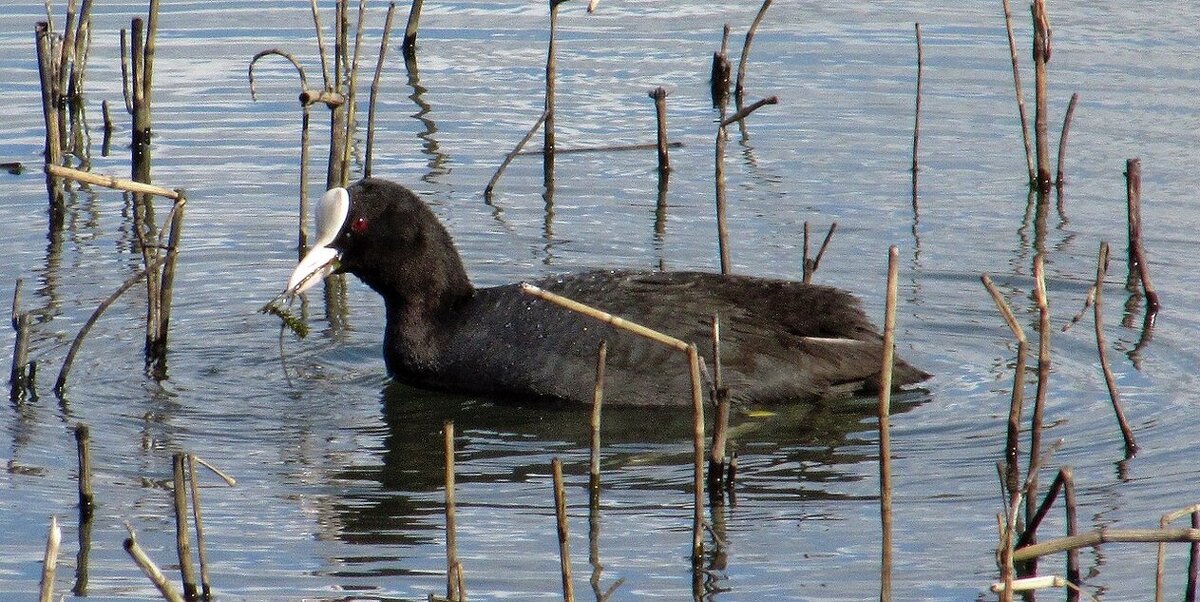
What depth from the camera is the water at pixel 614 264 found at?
16.6 ft

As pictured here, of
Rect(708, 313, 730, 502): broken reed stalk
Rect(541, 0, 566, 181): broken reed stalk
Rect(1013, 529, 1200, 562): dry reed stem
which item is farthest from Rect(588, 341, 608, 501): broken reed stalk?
Rect(541, 0, 566, 181): broken reed stalk

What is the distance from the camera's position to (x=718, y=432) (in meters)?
4.97

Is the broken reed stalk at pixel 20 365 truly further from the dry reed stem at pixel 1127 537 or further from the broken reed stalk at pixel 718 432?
the dry reed stem at pixel 1127 537

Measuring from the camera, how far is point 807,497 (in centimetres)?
547

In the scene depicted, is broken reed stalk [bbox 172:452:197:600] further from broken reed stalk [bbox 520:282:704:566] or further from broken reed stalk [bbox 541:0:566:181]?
broken reed stalk [bbox 541:0:566:181]

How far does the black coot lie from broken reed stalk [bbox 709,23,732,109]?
3795mm

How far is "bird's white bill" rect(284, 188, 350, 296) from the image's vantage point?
6668mm

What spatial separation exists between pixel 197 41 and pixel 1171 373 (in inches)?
291

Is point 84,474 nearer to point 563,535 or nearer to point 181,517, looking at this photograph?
point 181,517

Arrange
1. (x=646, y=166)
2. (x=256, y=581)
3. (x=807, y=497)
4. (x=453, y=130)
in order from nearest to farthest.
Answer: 1. (x=256, y=581)
2. (x=807, y=497)
3. (x=646, y=166)
4. (x=453, y=130)

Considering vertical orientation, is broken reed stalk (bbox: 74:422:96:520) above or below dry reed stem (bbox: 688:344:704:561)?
below

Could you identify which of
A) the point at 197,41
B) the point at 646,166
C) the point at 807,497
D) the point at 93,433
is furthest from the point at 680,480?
the point at 197,41

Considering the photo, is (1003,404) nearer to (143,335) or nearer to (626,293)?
(626,293)

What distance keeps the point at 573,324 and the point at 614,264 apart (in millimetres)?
1636
